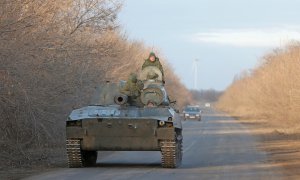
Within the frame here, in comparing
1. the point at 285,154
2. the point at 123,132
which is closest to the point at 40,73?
the point at 123,132

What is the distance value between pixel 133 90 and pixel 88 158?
2.27 meters

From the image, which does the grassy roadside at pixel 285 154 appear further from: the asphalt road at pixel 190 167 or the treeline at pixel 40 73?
the treeline at pixel 40 73

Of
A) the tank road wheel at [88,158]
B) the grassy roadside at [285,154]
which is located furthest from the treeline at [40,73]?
the grassy roadside at [285,154]

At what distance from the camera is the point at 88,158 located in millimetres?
19500

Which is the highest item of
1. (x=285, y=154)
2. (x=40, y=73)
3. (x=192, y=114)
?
(x=40, y=73)

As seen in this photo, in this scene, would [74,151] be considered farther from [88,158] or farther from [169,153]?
[169,153]

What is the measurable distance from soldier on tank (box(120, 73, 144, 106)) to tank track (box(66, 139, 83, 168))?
98.5 inches

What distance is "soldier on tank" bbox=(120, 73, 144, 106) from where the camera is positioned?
1998cm

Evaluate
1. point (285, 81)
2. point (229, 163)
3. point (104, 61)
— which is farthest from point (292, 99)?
point (229, 163)

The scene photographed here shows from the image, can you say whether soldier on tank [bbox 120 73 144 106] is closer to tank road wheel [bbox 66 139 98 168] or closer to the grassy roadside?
tank road wheel [bbox 66 139 98 168]

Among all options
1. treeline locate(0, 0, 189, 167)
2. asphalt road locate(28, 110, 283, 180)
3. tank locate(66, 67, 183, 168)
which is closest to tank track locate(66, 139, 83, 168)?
tank locate(66, 67, 183, 168)

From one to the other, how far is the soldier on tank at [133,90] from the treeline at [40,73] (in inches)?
87.6

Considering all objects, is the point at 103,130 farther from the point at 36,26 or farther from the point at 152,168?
the point at 36,26

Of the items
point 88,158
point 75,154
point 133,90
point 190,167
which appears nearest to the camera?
point 75,154
